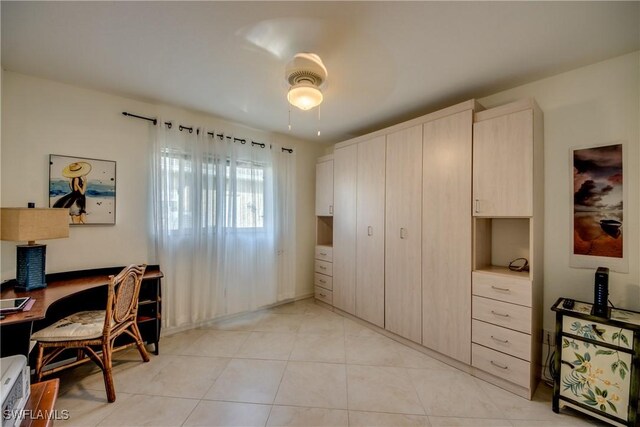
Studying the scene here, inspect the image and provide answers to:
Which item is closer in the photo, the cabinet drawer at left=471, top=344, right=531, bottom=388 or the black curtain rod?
the cabinet drawer at left=471, top=344, right=531, bottom=388

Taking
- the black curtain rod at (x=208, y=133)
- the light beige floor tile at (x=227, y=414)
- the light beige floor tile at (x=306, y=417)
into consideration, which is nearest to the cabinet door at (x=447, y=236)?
the light beige floor tile at (x=306, y=417)

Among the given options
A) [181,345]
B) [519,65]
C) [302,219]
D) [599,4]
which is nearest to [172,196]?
[181,345]

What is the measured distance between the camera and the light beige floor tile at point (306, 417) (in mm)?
1663

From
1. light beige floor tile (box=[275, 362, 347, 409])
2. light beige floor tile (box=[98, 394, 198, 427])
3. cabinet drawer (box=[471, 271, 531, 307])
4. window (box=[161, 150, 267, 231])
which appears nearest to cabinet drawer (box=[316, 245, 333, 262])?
window (box=[161, 150, 267, 231])

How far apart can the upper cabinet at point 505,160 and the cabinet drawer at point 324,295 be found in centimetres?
225

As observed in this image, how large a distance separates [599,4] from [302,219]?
137 inches

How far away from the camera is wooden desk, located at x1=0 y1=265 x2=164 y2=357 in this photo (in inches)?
62.4

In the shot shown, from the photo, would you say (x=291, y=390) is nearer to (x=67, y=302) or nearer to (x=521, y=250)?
(x=67, y=302)

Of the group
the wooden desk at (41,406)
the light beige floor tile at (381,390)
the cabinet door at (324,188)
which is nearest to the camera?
the wooden desk at (41,406)

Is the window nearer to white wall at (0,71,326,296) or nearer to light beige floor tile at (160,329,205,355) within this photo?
white wall at (0,71,326,296)

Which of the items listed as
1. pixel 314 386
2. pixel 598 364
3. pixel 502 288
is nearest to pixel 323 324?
pixel 314 386

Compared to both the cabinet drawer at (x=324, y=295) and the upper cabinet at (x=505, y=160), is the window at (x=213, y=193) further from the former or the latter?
the upper cabinet at (x=505, y=160)

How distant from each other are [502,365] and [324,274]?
Answer: 2.29m

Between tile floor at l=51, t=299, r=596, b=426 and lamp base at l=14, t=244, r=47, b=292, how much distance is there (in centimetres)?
81
